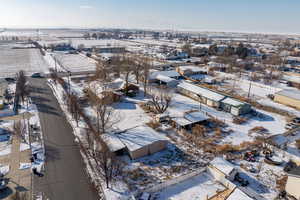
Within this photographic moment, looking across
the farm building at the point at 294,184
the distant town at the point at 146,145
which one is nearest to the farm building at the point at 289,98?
the distant town at the point at 146,145

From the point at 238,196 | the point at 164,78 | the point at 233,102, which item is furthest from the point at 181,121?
the point at 164,78

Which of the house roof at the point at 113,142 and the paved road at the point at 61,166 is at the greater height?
the house roof at the point at 113,142

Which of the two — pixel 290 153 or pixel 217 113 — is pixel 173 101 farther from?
pixel 290 153

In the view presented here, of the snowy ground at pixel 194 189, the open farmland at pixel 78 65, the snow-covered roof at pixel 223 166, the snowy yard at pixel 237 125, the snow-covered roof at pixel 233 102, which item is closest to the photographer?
the snowy ground at pixel 194 189

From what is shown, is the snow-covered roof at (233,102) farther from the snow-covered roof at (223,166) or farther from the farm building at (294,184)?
the farm building at (294,184)

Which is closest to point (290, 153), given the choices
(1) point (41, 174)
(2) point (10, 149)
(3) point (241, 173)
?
(3) point (241, 173)
